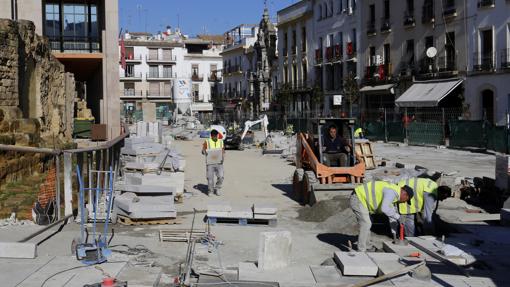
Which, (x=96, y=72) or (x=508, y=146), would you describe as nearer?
(x=508, y=146)

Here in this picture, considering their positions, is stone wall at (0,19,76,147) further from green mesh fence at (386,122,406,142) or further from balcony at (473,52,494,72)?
balcony at (473,52,494,72)

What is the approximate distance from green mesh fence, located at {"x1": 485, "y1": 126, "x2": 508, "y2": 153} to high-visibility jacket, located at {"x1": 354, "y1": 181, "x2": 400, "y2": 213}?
20.2 meters

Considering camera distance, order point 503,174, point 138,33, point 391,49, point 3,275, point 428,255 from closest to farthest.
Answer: point 3,275
point 428,255
point 503,174
point 391,49
point 138,33

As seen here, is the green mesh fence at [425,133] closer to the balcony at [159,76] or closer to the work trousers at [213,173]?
the work trousers at [213,173]

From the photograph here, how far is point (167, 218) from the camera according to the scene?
12383mm

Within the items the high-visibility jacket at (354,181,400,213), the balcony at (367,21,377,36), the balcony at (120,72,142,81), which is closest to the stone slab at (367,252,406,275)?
the high-visibility jacket at (354,181,400,213)

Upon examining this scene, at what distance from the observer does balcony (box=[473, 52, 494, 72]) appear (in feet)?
121

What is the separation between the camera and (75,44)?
113 ft

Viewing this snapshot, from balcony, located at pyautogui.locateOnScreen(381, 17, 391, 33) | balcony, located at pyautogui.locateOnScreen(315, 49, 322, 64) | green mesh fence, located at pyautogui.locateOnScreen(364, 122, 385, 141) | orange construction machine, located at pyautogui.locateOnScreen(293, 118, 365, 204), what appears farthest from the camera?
balcony, located at pyautogui.locateOnScreen(315, 49, 322, 64)

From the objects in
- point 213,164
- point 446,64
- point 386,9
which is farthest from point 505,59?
point 213,164

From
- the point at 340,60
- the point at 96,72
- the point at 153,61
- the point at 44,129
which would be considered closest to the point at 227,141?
the point at 96,72

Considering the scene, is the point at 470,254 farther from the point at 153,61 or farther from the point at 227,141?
the point at 153,61

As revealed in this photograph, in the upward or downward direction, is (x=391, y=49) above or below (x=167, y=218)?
above

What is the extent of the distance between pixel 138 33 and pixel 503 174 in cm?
9545
